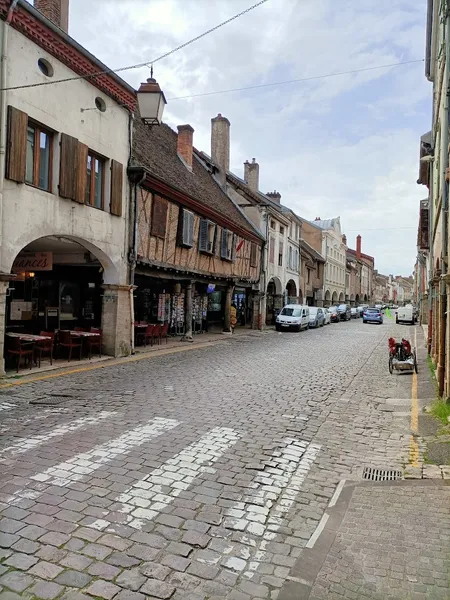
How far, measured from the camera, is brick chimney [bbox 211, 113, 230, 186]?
89.5 feet

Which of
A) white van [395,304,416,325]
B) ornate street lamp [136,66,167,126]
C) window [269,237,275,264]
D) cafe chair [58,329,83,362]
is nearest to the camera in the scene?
ornate street lamp [136,66,167,126]

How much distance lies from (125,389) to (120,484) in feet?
15.8

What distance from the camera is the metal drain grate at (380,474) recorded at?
196 inches

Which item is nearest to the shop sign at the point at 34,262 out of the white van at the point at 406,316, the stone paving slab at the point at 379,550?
the stone paving slab at the point at 379,550

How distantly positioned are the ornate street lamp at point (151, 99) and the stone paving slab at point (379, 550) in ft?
29.3

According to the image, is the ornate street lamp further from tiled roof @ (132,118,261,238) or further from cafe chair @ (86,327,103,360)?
cafe chair @ (86,327,103,360)

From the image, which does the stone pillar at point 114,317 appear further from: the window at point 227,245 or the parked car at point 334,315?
the parked car at point 334,315

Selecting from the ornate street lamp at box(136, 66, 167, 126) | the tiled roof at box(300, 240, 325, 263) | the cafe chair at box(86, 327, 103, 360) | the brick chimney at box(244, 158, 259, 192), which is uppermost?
the brick chimney at box(244, 158, 259, 192)

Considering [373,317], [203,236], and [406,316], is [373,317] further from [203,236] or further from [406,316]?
[203,236]

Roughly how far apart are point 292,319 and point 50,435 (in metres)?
23.2

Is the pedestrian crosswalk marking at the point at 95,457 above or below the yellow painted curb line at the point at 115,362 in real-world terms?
below

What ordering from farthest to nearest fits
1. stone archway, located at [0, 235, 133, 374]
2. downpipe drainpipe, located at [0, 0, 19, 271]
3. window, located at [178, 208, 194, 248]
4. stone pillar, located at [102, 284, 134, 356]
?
window, located at [178, 208, 194, 248] < stone pillar, located at [102, 284, 134, 356] < stone archway, located at [0, 235, 133, 374] < downpipe drainpipe, located at [0, 0, 19, 271]

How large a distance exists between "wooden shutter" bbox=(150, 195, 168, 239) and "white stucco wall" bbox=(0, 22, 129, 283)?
163cm

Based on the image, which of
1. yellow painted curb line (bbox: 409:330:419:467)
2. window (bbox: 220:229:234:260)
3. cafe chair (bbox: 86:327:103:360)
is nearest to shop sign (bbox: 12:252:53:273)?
cafe chair (bbox: 86:327:103:360)
